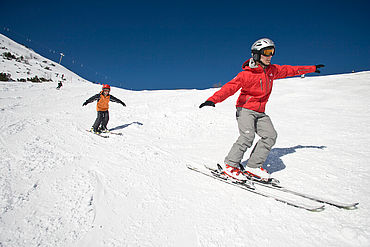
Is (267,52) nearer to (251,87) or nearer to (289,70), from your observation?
(251,87)

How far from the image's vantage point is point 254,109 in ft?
9.95

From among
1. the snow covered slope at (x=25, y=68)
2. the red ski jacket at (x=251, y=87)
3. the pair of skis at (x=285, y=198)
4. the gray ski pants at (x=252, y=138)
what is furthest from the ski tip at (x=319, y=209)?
the snow covered slope at (x=25, y=68)

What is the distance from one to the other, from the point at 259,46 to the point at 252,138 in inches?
60.8

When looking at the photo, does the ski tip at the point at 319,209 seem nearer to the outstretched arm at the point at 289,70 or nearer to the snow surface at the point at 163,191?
the snow surface at the point at 163,191

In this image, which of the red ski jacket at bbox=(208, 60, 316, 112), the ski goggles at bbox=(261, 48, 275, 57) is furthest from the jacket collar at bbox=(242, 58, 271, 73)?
the ski goggles at bbox=(261, 48, 275, 57)

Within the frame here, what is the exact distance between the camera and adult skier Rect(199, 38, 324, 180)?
9.65 ft

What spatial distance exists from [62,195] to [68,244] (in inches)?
36.0

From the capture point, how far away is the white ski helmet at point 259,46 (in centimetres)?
295

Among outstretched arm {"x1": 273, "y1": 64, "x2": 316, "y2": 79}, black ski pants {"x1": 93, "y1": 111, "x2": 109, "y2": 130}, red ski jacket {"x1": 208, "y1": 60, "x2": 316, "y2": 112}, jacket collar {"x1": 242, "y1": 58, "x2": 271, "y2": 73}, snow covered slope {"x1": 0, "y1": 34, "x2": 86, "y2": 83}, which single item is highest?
snow covered slope {"x1": 0, "y1": 34, "x2": 86, "y2": 83}

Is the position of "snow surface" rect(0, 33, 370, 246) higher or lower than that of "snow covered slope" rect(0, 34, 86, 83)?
lower

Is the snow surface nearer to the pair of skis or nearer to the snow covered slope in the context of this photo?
the pair of skis

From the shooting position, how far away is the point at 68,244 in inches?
66.1

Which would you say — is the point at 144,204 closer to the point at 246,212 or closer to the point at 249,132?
the point at 246,212

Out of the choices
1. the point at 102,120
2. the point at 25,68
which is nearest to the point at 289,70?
the point at 102,120
